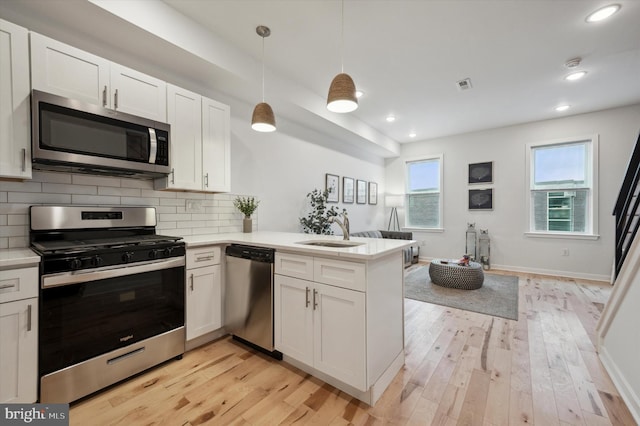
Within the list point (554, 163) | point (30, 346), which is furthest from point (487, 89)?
point (30, 346)

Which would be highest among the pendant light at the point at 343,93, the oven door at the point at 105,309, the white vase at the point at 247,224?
the pendant light at the point at 343,93

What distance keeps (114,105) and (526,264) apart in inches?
260

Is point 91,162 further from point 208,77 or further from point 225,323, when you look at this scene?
point 225,323

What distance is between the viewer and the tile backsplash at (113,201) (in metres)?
1.81

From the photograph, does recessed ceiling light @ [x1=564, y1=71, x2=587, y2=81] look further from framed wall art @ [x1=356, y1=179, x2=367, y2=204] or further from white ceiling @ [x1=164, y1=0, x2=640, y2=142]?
framed wall art @ [x1=356, y1=179, x2=367, y2=204]

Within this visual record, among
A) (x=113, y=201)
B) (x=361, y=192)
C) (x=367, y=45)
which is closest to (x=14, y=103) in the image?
(x=113, y=201)

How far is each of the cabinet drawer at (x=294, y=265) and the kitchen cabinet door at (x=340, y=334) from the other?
123mm

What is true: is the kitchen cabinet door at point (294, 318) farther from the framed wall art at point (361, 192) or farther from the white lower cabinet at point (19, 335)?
the framed wall art at point (361, 192)

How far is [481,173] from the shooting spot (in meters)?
5.56

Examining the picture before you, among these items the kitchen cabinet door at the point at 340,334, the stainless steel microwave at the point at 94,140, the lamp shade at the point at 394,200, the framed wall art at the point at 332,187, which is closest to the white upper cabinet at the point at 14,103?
the stainless steel microwave at the point at 94,140

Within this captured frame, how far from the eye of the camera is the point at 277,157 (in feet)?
12.6

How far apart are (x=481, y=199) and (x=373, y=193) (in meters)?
2.25

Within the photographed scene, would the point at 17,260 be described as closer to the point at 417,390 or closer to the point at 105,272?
the point at 105,272

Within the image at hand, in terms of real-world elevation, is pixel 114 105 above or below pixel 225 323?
above
